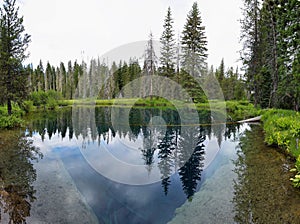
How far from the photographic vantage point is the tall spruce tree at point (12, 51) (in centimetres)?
1634

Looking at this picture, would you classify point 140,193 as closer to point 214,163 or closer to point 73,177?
point 73,177

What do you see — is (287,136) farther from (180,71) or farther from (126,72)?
(126,72)

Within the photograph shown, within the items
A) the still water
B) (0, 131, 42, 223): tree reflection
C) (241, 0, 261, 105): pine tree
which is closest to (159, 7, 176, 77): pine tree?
(241, 0, 261, 105): pine tree

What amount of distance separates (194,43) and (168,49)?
8055 mm

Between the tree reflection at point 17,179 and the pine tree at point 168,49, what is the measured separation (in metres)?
32.0

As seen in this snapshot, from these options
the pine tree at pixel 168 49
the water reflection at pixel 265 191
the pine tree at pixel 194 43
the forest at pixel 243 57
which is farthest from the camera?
the pine tree at pixel 168 49

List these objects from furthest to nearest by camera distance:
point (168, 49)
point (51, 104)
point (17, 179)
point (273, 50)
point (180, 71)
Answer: point (168, 49)
point (51, 104)
point (180, 71)
point (273, 50)
point (17, 179)

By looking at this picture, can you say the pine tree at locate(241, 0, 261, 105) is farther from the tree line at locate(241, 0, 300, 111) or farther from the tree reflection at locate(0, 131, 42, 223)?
the tree reflection at locate(0, 131, 42, 223)

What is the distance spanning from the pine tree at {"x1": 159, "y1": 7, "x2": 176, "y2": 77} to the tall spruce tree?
2504 cm

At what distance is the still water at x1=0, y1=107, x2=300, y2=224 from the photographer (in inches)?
177

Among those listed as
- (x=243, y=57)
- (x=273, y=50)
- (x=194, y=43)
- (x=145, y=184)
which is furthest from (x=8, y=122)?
(x=194, y=43)

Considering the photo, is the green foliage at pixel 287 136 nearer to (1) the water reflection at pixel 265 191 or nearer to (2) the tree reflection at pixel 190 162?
(1) the water reflection at pixel 265 191

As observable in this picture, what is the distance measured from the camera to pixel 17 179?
617 cm

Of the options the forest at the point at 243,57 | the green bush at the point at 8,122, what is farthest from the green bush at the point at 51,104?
the green bush at the point at 8,122
